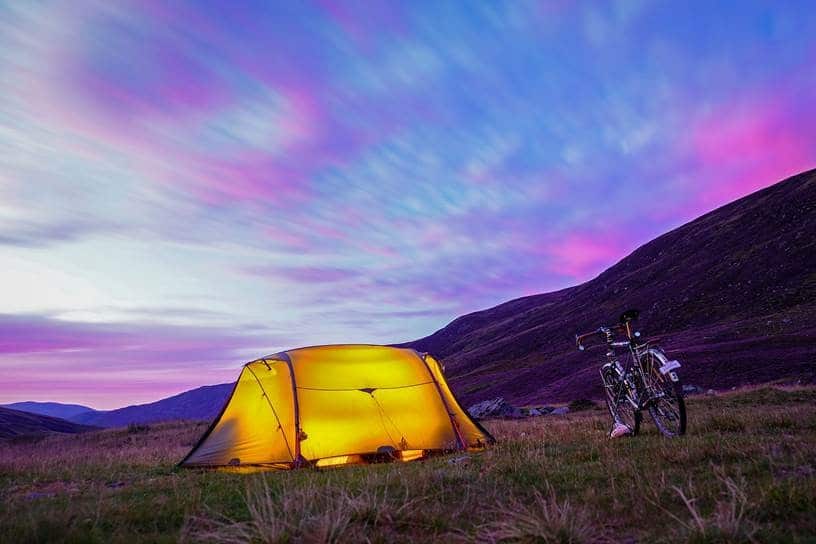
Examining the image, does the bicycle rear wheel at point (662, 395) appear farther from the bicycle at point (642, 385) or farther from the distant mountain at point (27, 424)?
the distant mountain at point (27, 424)

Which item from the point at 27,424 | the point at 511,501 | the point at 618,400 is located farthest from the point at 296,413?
the point at 27,424

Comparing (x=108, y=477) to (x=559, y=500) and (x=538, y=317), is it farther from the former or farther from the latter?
(x=538, y=317)

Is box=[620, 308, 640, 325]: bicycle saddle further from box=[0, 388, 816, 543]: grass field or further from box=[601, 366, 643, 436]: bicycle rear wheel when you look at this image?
box=[0, 388, 816, 543]: grass field

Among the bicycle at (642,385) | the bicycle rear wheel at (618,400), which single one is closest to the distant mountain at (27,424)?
the bicycle rear wheel at (618,400)

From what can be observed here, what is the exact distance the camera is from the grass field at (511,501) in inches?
162

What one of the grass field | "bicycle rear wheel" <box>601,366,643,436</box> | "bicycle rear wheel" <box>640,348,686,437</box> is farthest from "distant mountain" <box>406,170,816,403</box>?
the grass field

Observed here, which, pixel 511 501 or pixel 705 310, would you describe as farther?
pixel 705 310

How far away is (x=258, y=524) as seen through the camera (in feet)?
13.6

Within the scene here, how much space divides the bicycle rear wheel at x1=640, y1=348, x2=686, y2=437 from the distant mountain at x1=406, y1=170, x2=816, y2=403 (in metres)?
18.2

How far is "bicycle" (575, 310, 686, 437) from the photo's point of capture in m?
9.12

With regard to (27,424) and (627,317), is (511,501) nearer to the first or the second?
(627,317)

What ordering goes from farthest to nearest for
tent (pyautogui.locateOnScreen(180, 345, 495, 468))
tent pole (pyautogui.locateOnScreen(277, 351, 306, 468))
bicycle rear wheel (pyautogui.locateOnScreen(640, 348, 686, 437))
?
tent (pyautogui.locateOnScreen(180, 345, 495, 468)) < tent pole (pyautogui.locateOnScreen(277, 351, 306, 468)) < bicycle rear wheel (pyautogui.locateOnScreen(640, 348, 686, 437))

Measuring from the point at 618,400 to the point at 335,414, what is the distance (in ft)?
19.2

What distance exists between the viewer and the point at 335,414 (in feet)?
38.6
